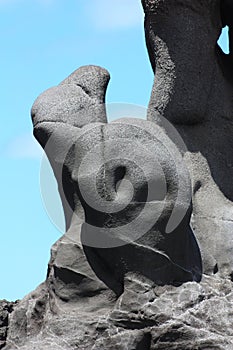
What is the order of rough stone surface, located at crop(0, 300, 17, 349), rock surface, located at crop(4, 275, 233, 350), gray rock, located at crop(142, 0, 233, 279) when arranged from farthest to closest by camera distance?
gray rock, located at crop(142, 0, 233, 279)
rough stone surface, located at crop(0, 300, 17, 349)
rock surface, located at crop(4, 275, 233, 350)

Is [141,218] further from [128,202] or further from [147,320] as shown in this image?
[147,320]

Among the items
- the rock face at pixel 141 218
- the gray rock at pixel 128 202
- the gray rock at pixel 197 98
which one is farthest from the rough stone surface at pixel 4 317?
the gray rock at pixel 197 98

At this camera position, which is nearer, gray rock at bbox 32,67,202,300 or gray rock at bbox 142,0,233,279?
gray rock at bbox 32,67,202,300

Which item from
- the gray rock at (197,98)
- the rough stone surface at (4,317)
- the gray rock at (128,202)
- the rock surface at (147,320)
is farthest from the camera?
the gray rock at (197,98)

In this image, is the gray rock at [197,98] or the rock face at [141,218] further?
the gray rock at [197,98]

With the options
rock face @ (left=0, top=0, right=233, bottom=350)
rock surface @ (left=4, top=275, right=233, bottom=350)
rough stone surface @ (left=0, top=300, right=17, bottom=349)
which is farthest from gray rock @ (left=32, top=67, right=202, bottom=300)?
rough stone surface @ (left=0, top=300, right=17, bottom=349)

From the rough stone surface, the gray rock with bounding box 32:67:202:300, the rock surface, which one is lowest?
the rough stone surface

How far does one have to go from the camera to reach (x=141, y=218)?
27.1 ft

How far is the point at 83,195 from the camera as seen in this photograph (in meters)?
8.31

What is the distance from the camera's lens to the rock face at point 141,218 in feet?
27.0

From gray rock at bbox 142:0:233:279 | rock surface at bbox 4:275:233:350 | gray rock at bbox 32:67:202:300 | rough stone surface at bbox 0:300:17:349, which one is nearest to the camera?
rock surface at bbox 4:275:233:350

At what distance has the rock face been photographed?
823cm

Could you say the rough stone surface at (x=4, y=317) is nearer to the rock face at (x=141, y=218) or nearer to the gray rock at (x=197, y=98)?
the rock face at (x=141, y=218)

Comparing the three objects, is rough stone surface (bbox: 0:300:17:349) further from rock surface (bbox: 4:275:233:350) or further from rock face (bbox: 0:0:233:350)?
rock surface (bbox: 4:275:233:350)
